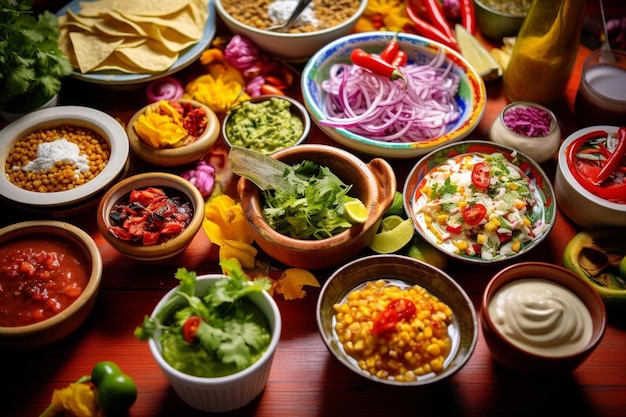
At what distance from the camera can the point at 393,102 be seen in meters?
2.38

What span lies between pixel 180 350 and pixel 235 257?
1.67ft

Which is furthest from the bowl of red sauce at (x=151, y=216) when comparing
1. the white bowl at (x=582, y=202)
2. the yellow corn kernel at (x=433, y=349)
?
the white bowl at (x=582, y=202)

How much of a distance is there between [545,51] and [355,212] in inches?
45.4

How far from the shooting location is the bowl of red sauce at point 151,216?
6.31 ft

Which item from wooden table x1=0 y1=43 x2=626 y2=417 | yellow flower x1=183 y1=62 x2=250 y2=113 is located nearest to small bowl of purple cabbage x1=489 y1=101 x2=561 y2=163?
wooden table x1=0 y1=43 x2=626 y2=417

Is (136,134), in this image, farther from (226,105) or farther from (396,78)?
(396,78)

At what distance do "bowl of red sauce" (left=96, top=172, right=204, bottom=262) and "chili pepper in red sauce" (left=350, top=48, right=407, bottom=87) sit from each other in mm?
891

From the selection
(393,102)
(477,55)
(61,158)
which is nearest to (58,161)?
(61,158)

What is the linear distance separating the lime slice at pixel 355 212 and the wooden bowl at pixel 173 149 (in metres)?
0.69

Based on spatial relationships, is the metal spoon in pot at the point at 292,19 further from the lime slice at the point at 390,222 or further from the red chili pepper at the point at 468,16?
the lime slice at the point at 390,222

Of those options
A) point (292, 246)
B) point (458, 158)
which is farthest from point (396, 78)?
point (292, 246)

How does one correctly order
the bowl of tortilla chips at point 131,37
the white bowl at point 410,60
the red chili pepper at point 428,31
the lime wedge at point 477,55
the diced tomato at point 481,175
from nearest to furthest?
the diced tomato at point 481,175
the white bowl at point 410,60
the bowl of tortilla chips at point 131,37
the lime wedge at point 477,55
the red chili pepper at point 428,31

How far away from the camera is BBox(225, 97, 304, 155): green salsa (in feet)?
7.52

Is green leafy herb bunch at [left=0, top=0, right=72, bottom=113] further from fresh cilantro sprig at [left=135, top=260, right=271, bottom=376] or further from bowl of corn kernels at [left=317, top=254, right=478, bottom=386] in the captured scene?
bowl of corn kernels at [left=317, top=254, right=478, bottom=386]
